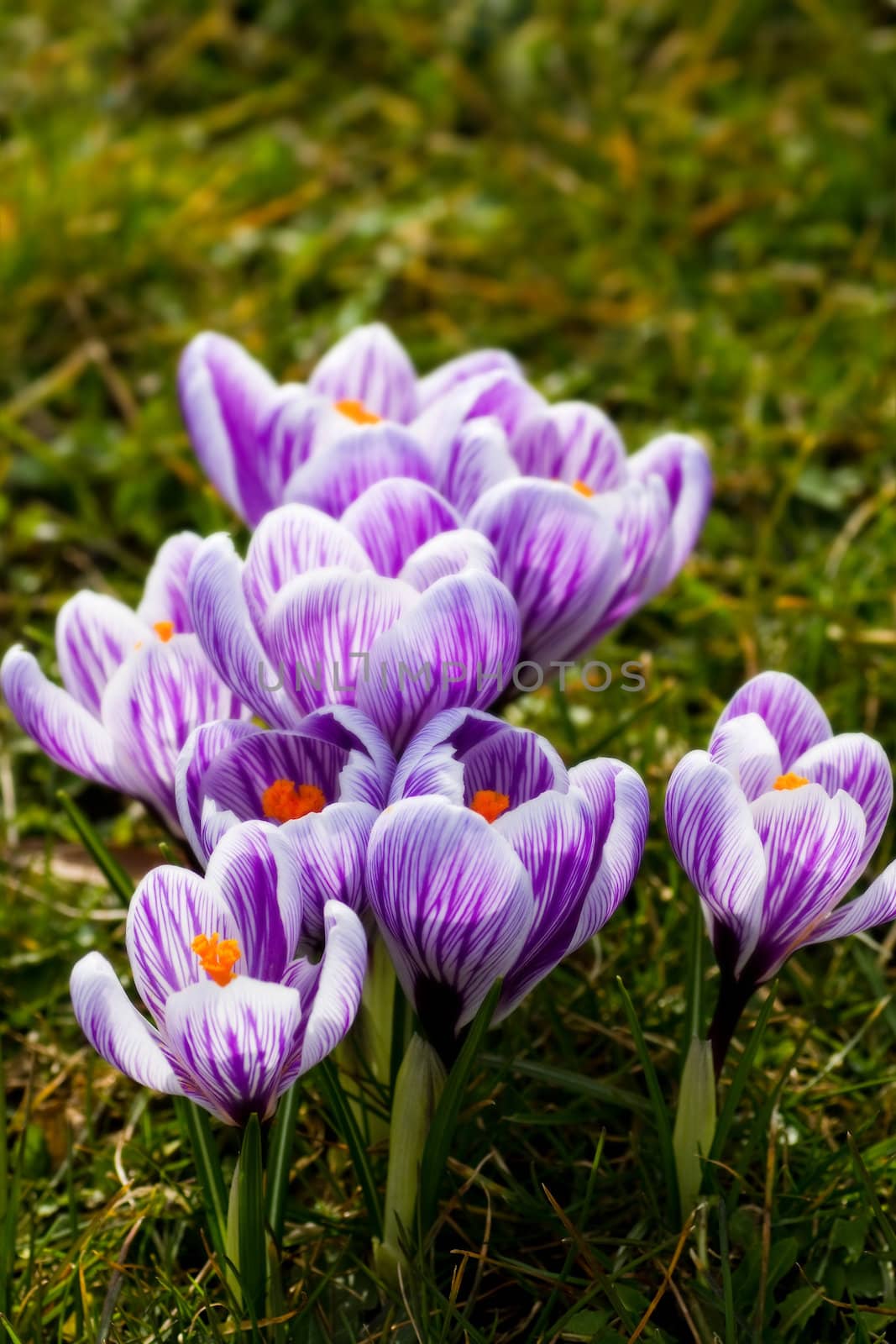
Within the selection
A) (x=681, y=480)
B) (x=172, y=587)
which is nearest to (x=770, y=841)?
(x=681, y=480)

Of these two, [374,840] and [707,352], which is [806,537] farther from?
[374,840]

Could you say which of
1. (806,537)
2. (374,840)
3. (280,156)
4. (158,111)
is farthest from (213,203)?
(374,840)

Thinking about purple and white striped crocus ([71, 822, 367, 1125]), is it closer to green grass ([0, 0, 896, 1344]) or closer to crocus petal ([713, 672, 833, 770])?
green grass ([0, 0, 896, 1344])

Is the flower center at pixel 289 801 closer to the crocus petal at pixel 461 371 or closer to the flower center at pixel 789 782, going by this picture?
the flower center at pixel 789 782

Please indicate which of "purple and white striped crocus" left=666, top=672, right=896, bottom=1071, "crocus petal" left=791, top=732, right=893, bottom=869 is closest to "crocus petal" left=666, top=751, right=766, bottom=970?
"purple and white striped crocus" left=666, top=672, right=896, bottom=1071

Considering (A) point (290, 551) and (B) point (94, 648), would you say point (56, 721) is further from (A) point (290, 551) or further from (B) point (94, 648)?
(A) point (290, 551)

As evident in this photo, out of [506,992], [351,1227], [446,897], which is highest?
[446,897]
